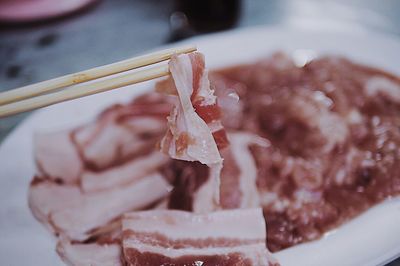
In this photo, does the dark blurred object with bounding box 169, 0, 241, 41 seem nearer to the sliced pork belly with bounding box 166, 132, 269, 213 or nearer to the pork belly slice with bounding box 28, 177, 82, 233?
the sliced pork belly with bounding box 166, 132, 269, 213

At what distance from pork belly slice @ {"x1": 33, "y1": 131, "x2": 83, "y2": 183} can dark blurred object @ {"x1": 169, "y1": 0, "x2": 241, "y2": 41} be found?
174 centimetres

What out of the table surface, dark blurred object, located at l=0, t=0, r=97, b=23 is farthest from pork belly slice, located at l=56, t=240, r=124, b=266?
dark blurred object, located at l=0, t=0, r=97, b=23

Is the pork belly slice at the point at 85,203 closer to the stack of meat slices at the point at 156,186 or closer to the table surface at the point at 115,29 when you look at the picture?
the stack of meat slices at the point at 156,186

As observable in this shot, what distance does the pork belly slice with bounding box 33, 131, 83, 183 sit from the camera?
228 centimetres

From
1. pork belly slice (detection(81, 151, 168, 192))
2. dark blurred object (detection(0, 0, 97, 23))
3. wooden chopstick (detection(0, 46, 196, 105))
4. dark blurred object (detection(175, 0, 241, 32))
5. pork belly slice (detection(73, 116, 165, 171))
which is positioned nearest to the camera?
wooden chopstick (detection(0, 46, 196, 105))

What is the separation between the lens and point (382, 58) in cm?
291

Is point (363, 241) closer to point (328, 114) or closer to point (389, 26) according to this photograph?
point (328, 114)

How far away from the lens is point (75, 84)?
163 cm

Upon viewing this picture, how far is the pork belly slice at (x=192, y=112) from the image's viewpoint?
168cm

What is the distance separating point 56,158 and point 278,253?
1.20 metres

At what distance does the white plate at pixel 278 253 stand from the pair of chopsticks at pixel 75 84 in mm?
609

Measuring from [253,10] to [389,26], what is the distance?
125cm

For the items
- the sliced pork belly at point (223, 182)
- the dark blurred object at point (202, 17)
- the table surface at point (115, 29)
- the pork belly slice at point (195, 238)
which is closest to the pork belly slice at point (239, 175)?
the sliced pork belly at point (223, 182)

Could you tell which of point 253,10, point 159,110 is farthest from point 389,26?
point 159,110
